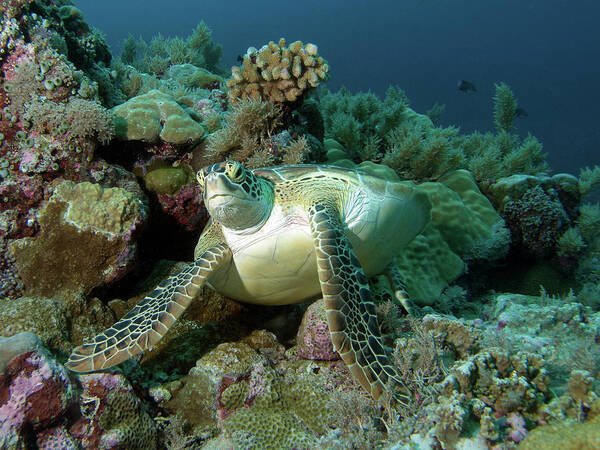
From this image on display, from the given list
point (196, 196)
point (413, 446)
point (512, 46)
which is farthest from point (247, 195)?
point (512, 46)

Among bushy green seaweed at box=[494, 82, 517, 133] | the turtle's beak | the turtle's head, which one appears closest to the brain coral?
the turtle's head

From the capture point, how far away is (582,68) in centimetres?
7988

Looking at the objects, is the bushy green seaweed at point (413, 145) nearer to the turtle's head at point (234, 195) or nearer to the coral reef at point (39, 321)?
the turtle's head at point (234, 195)

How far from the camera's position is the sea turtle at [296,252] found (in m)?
2.17

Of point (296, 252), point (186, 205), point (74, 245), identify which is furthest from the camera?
point (186, 205)

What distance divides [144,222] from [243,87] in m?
2.51

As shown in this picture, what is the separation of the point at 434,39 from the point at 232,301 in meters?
132

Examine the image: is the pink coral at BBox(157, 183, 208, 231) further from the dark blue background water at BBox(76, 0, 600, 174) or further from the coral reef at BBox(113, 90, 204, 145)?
the dark blue background water at BBox(76, 0, 600, 174)

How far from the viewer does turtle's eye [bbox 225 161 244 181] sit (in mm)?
2605

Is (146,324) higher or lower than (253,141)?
lower

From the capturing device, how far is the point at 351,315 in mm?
2168

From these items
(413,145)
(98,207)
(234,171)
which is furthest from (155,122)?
(413,145)

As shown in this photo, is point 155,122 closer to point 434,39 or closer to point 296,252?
point 296,252

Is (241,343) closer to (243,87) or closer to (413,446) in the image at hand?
(413,446)
